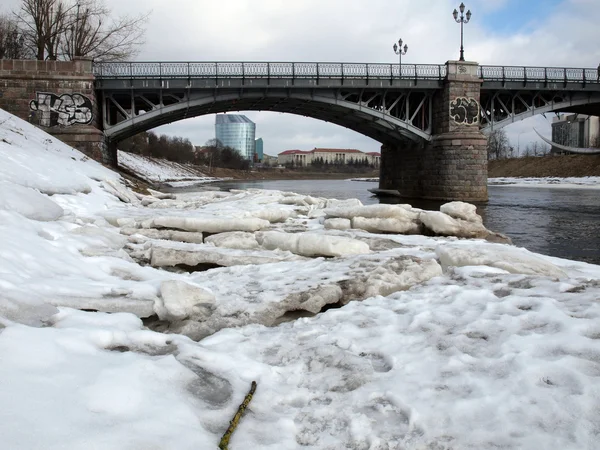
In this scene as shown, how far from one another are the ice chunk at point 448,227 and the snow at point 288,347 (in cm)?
215

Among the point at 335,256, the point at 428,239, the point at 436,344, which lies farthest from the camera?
the point at 428,239

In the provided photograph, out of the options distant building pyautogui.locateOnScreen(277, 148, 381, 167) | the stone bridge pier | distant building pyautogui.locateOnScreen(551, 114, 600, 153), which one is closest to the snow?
the stone bridge pier

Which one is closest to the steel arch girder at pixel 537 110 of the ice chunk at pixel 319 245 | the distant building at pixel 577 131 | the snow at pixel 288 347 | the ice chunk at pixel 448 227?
the ice chunk at pixel 448 227

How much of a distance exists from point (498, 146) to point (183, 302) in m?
83.4

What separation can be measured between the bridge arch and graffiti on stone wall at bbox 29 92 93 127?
1.56m

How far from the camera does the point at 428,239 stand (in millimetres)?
6301

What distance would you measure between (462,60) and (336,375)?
2712 cm

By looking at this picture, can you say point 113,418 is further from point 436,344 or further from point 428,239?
point 428,239

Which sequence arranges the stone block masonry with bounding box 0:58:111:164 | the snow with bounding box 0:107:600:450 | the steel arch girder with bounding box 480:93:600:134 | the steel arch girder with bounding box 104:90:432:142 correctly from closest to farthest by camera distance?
the snow with bounding box 0:107:600:450
the stone block masonry with bounding box 0:58:111:164
the steel arch girder with bounding box 104:90:432:142
the steel arch girder with bounding box 480:93:600:134

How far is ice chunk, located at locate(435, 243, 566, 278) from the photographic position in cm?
388

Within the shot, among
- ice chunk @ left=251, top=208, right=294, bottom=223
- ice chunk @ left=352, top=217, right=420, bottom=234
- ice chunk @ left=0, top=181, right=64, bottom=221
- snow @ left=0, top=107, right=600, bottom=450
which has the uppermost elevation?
ice chunk @ left=0, top=181, right=64, bottom=221

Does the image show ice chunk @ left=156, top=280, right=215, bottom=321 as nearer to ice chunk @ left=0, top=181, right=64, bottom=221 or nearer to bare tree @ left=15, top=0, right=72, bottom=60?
ice chunk @ left=0, top=181, right=64, bottom=221

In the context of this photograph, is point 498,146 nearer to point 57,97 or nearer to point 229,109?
point 229,109

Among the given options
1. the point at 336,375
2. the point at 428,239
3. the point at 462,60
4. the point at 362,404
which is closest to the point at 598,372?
the point at 362,404
